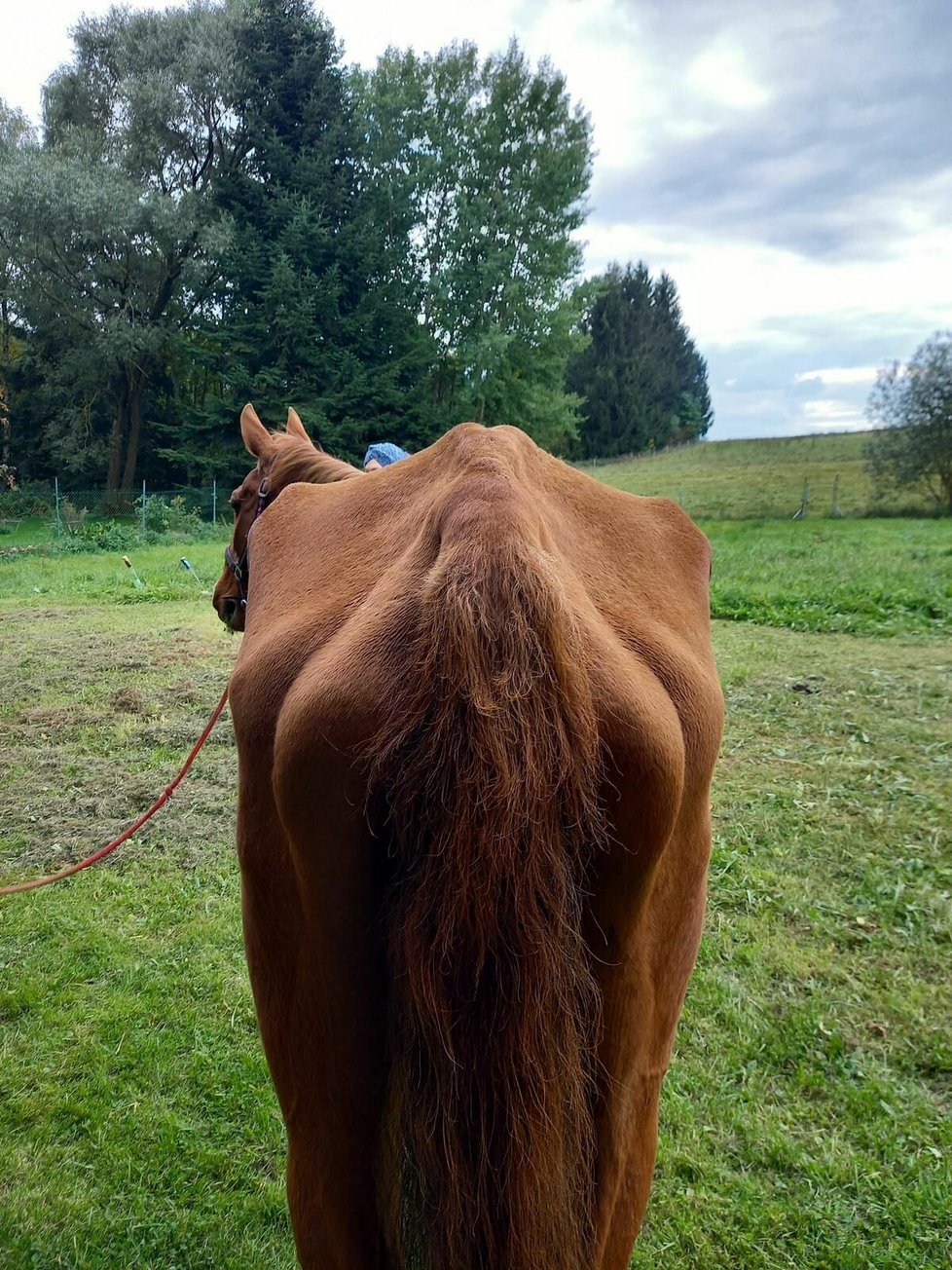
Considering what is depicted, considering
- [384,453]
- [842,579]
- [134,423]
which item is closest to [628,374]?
[134,423]

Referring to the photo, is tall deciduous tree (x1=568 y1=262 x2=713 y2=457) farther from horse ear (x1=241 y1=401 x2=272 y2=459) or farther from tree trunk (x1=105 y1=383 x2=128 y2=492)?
horse ear (x1=241 y1=401 x2=272 y2=459)

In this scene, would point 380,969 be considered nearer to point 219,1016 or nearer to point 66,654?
point 219,1016

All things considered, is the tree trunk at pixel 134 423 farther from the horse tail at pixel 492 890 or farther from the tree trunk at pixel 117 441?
the horse tail at pixel 492 890

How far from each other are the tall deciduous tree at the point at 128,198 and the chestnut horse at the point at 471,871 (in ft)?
67.7

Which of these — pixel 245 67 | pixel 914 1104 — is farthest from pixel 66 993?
pixel 245 67

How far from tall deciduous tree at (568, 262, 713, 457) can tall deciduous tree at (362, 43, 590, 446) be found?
14378 millimetres

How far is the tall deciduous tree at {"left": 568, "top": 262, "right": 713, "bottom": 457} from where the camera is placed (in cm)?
3759

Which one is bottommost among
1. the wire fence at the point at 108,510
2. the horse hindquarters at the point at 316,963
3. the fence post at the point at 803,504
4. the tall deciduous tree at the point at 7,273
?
the horse hindquarters at the point at 316,963

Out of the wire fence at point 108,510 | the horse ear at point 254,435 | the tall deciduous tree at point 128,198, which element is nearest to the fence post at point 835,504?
the wire fence at point 108,510

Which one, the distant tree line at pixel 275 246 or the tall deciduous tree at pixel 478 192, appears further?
the tall deciduous tree at pixel 478 192

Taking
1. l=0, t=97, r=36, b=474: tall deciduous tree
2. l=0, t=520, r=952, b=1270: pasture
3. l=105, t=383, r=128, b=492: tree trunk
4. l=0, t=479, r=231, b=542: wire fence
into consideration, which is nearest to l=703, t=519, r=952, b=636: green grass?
l=0, t=520, r=952, b=1270: pasture

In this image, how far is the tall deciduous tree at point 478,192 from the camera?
20.3m

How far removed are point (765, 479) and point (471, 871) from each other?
21129mm

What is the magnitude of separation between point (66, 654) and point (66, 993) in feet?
17.4
